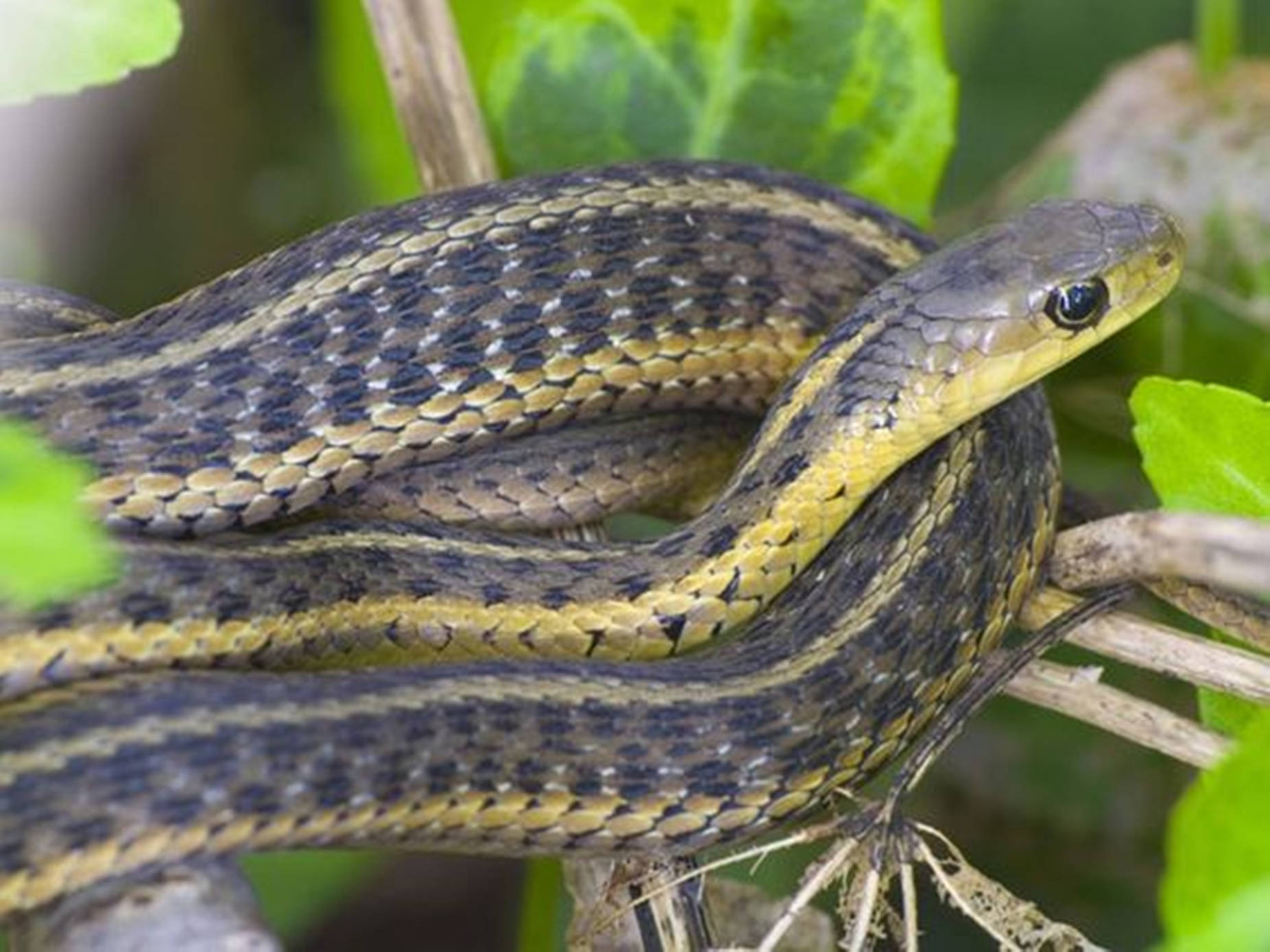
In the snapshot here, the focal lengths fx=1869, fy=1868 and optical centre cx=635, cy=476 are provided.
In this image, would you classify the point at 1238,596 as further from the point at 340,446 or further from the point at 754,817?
the point at 340,446

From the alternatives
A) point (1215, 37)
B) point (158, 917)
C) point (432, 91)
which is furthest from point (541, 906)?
point (1215, 37)

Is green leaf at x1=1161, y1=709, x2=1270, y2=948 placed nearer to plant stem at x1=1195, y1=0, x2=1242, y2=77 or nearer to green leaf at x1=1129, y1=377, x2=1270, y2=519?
green leaf at x1=1129, y1=377, x2=1270, y2=519

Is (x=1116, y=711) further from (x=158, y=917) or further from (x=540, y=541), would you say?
(x=158, y=917)

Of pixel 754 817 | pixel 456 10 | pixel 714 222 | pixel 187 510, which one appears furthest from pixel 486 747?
pixel 456 10

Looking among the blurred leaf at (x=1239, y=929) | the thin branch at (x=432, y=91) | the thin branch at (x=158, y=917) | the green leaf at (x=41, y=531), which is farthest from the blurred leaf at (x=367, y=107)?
the blurred leaf at (x=1239, y=929)

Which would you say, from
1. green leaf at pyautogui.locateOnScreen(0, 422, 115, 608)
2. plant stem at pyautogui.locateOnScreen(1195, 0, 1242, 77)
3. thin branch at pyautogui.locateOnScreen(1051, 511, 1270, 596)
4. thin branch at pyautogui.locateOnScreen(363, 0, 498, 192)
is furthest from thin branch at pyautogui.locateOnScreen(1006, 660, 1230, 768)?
green leaf at pyautogui.locateOnScreen(0, 422, 115, 608)

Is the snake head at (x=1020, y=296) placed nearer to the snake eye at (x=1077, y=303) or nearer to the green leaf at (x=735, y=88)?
the snake eye at (x=1077, y=303)
